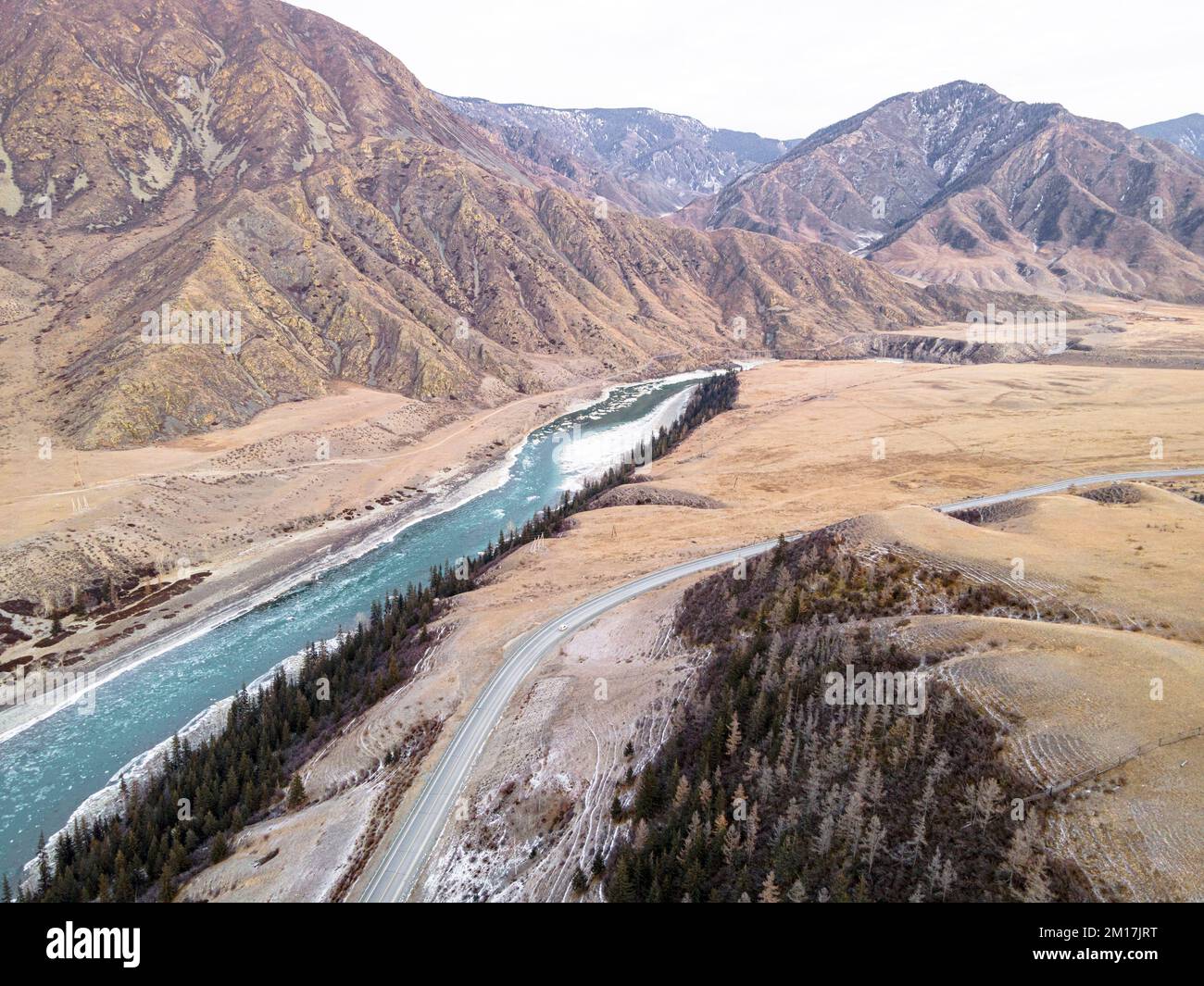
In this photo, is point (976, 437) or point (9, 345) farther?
point (9, 345)

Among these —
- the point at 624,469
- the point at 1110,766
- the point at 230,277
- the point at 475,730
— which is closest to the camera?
the point at 1110,766

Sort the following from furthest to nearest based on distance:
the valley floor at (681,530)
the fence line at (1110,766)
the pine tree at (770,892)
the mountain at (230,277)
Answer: the mountain at (230,277)
the valley floor at (681,530)
the fence line at (1110,766)
the pine tree at (770,892)

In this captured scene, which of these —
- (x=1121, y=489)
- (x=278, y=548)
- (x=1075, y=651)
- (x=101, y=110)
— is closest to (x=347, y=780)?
(x=1075, y=651)

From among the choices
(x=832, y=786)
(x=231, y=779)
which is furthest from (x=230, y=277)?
(x=832, y=786)

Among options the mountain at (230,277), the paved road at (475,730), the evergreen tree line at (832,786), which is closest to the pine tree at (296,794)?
the paved road at (475,730)

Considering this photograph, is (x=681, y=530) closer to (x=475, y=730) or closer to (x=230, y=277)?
(x=475, y=730)

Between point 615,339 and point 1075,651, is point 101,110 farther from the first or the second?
point 1075,651

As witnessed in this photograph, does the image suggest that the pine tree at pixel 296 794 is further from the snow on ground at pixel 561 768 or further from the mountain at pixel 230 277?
the mountain at pixel 230 277
